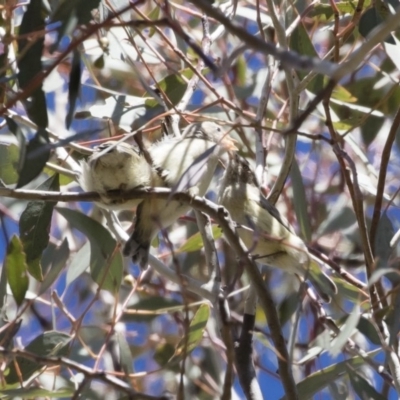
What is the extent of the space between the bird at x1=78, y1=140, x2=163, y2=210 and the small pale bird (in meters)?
0.44

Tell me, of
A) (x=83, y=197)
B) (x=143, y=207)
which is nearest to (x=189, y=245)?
(x=143, y=207)

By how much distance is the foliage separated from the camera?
4.99ft

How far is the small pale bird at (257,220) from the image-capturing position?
8.20ft

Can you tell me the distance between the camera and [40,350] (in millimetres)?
2117

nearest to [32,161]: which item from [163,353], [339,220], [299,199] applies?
[299,199]

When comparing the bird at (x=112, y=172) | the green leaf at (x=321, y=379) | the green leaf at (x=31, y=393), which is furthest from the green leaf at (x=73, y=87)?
the green leaf at (x=321, y=379)

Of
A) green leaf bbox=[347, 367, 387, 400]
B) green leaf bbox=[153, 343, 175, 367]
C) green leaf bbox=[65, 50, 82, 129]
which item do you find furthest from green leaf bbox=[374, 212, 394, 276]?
green leaf bbox=[153, 343, 175, 367]

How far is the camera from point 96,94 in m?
4.00

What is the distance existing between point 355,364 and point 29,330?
6.69 ft

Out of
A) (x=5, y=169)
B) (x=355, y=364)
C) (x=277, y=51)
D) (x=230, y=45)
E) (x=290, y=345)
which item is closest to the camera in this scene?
(x=277, y=51)

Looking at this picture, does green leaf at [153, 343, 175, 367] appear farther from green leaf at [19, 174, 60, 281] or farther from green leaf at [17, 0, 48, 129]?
green leaf at [17, 0, 48, 129]

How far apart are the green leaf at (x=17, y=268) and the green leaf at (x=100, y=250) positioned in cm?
42

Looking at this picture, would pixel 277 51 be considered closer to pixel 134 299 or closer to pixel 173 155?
pixel 173 155

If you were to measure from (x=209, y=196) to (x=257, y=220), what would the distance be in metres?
1.18
